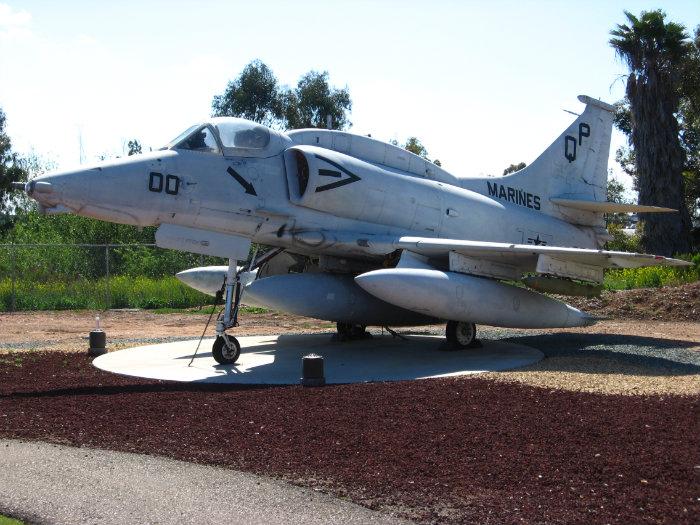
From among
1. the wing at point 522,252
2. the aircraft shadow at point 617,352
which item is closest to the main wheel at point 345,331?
the wing at point 522,252

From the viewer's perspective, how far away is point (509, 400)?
8.98 meters

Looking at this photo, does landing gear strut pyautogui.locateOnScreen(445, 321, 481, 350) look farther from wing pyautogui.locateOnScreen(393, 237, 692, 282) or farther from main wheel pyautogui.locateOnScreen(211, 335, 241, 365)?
main wheel pyautogui.locateOnScreen(211, 335, 241, 365)

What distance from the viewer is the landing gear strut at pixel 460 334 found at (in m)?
14.3

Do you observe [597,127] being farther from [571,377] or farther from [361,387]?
[361,387]

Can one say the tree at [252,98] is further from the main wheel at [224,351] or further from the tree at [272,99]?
the main wheel at [224,351]

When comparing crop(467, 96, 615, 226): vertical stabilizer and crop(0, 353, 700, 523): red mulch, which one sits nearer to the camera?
crop(0, 353, 700, 523): red mulch

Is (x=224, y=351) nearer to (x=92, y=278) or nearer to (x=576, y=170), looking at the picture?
(x=576, y=170)

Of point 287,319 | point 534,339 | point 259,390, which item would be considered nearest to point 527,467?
point 259,390

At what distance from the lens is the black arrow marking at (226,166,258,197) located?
12699mm

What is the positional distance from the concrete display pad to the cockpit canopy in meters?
3.25

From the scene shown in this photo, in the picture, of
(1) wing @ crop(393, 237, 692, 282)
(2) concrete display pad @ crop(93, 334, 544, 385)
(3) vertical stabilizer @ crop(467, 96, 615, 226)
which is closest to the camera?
(2) concrete display pad @ crop(93, 334, 544, 385)

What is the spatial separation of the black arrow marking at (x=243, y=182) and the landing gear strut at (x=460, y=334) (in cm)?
406

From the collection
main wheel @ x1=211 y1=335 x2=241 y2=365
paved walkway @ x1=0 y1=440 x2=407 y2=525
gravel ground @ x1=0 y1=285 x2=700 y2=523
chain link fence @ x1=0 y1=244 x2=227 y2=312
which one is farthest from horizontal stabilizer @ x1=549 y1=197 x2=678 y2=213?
paved walkway @ x1=0 y1=440 x2=407 y2=525

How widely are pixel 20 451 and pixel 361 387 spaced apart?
409 centimetres
